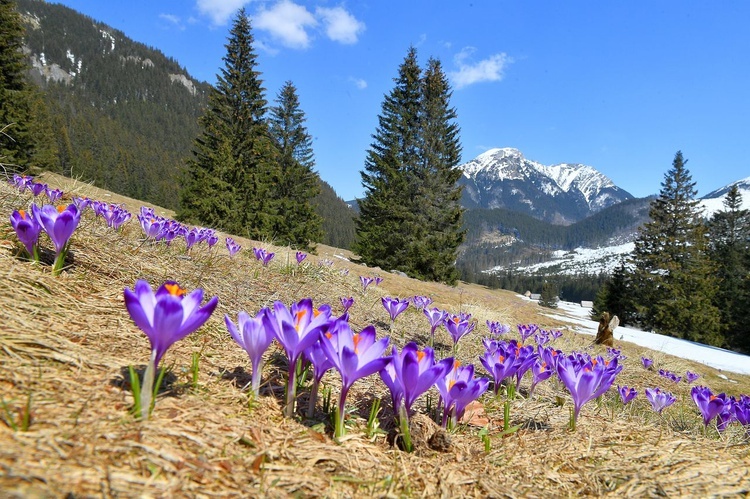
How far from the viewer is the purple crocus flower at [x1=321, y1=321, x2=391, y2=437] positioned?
4.20 ft

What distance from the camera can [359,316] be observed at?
14.0 feet

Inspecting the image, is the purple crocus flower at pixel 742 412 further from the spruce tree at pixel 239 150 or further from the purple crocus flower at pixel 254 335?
the spruce tree at pixel 239 150

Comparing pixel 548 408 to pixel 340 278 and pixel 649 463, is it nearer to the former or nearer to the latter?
pixel 649 463

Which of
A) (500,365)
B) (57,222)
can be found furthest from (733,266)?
(57,222)

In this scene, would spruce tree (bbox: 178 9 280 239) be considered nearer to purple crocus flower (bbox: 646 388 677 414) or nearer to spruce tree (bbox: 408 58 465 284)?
spruce tree (bbox: 408 58 465 284)

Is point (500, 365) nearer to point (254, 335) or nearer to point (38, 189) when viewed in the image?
point (254, 335)

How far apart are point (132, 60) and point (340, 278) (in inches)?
7639

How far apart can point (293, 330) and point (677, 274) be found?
103 feet

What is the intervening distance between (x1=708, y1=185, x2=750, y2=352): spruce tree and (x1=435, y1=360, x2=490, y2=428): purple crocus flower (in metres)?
34.7

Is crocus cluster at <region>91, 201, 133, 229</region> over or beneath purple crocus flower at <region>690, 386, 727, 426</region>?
over

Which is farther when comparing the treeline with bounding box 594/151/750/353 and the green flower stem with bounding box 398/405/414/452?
the treeline with bounding box 594/151/750/353

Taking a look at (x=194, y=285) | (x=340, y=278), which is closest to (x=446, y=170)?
(x=340, y=278)

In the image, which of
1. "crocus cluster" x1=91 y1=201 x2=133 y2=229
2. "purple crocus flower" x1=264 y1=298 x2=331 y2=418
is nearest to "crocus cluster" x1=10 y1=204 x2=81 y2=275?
"purple crocus flower" x1=264 y1=298 x2=331 y2=418

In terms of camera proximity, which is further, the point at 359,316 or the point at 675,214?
the point at 675,214
